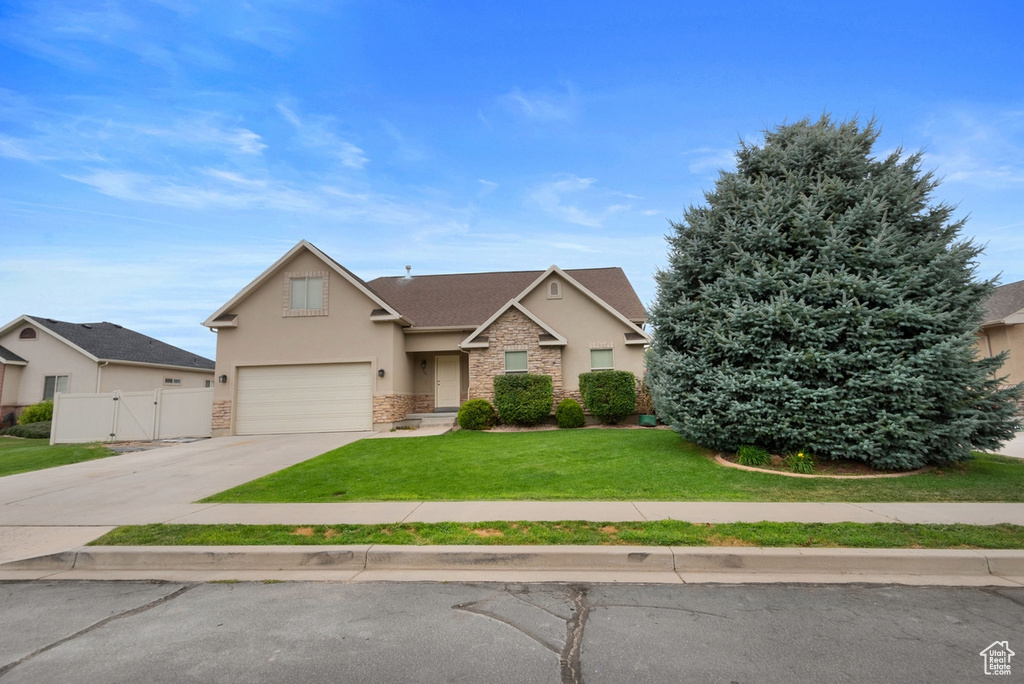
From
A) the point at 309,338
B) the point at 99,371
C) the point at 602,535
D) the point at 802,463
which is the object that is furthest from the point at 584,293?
the point at 99,371

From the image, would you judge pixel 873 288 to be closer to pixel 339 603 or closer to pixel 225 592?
pixel 339 603

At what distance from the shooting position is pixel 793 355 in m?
8.88

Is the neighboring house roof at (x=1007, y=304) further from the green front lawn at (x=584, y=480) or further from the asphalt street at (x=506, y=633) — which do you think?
the asphalt street at (x=506, y=633)

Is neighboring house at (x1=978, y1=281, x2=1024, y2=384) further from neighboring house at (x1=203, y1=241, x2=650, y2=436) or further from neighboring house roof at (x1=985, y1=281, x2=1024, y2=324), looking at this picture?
neighboring house at (x1=203, y1=241, x2=650, y2=436)

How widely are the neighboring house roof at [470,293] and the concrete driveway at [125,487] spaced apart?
7314 mm

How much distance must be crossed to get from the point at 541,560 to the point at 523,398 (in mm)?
11942

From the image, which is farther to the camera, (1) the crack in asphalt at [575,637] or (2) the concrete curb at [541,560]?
(2) the concrete curb at [541,560]

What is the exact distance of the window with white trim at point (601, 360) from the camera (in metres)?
19.0

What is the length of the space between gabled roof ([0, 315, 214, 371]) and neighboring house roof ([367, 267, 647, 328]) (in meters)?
13.5

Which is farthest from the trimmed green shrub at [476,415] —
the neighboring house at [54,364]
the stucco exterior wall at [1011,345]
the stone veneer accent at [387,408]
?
the stucco exterior wall at [1011,345]

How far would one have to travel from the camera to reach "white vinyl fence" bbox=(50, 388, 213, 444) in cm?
1741

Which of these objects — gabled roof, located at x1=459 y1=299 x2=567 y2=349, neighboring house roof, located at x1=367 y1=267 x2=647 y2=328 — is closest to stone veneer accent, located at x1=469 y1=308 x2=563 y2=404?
gabled roof, located at x1=459 y1=299 x2=567 y2=349

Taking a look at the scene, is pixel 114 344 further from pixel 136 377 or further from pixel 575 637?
pixel 575 637

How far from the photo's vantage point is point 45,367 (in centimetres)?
2523
